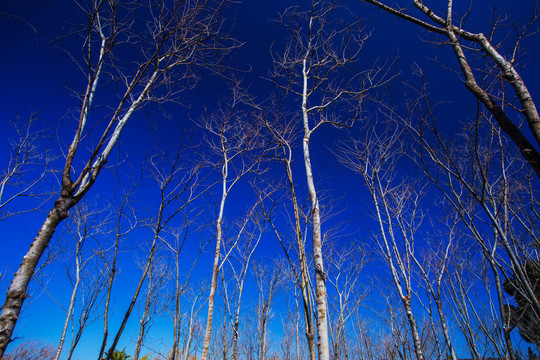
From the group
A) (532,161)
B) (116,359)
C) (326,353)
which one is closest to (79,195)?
(326,353)

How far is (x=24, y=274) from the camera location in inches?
67.9

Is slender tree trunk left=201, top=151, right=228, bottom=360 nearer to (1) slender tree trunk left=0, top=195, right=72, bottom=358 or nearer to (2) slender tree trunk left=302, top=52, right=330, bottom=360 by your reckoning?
(2) slender tree trunk left=302, top=52, right=330, bottom=360

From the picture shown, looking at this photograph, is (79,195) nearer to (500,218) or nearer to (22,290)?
(22,290)

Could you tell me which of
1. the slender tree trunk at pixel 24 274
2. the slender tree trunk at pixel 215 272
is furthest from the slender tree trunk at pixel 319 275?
the slender tree trunk at pixel 215 272

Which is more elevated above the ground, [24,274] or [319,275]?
[319,275]

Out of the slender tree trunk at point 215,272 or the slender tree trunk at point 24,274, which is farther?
the slender tree trunk at point 215,272

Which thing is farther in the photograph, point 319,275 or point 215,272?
point 215,272

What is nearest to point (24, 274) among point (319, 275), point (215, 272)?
point (319, 275)

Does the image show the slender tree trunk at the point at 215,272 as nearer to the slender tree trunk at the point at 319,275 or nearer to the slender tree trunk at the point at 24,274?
the slender tree trunk at the point at 319,275

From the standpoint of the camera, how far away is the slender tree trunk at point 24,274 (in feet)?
5.22

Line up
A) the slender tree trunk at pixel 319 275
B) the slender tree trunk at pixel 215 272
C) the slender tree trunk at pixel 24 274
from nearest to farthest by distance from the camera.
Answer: the slender tree trunk at pixel 24 274
the slender tree trunk at pixel 319 275
the slender tree trunk at pixel 215 272

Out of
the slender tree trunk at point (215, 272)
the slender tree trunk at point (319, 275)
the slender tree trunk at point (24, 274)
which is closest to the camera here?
the slender tree trunk at point (24, 274)

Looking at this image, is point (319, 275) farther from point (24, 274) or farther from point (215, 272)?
point (215, 272)

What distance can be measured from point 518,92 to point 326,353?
2.80 metres
